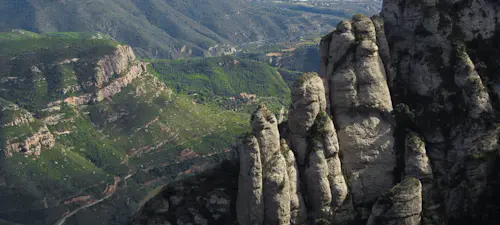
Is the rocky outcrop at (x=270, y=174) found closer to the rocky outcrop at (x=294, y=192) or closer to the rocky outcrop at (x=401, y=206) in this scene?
the rocky outcrop at (x=294, y=192)

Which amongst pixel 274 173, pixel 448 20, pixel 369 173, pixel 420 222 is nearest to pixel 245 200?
pixel 274 173

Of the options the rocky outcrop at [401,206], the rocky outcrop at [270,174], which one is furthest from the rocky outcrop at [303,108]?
the rocky outcrop at [401,206]

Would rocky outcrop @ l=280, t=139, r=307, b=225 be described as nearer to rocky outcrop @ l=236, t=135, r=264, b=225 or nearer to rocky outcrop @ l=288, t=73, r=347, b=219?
rocky outcrop @ l=288, t=73, r=347, b=219

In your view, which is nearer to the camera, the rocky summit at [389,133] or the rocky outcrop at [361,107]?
the rocky summit at [389,133]

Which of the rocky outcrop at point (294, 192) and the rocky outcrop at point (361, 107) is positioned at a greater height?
the rocky outcrop at point (361, 107)

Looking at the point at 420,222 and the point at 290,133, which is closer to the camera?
the point at 420,222

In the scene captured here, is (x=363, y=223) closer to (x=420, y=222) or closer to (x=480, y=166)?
(x=420, y=222)

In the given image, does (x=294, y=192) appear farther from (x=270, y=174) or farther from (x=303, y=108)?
(x=303, y=108)
